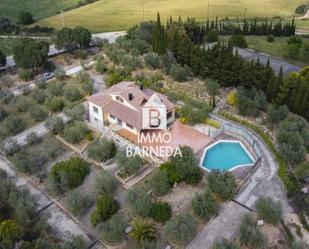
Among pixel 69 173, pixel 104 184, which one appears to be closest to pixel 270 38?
pixel 104 184

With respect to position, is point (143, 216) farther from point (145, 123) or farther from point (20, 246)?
point (145, 123)

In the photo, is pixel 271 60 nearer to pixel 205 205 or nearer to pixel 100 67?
pixel 100 67

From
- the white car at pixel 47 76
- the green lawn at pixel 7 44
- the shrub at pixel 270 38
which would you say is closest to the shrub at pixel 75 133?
the white car at pixel 47 76

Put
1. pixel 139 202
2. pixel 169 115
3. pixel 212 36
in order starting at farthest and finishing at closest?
pixel 212 36 → pixel 169 115 → pixel 139 202

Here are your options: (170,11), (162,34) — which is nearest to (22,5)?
(170,11)

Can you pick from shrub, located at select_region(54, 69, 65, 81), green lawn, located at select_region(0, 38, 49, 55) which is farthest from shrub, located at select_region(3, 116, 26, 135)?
green lawn, located at select_region(0, 38, 49, 55)

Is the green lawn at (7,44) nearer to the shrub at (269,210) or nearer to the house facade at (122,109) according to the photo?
the house facade at (122,109)
